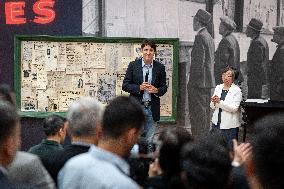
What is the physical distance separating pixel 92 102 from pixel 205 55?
5264 mm

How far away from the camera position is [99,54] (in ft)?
25.9

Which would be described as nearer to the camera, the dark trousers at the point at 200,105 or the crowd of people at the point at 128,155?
the crowd of people at the point at 128,155

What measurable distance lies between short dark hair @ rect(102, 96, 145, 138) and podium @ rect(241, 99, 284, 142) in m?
4.89

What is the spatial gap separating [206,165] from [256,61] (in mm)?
6373

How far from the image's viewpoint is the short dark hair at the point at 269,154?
1.53 m

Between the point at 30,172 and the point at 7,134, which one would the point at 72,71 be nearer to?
the point at 30,172

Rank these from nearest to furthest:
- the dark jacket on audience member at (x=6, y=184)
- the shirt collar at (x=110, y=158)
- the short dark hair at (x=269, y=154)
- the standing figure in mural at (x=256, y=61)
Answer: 1. the short dark hair at (x=269, y=154)
2. the dark jacket on audience member at (x=6, y=184)
3. the shirt collar at (x=110, y=158)
4. the standing figure in mural at (x=256, y=61)

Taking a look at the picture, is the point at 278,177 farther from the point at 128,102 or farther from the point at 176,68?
the point at 176,68

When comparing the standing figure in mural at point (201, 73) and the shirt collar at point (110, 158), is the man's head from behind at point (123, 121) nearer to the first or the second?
the shirt collar at point (110, 158)

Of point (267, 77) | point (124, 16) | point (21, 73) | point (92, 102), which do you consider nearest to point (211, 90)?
point (267, 77)

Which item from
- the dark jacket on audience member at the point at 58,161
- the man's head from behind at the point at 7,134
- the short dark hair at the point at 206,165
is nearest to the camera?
the short dark hair at the point at 206,165

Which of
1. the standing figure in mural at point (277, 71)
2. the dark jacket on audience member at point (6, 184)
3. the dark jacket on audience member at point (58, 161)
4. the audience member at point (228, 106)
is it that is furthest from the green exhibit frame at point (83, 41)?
the dark jacket on audience member at point (6, 184)

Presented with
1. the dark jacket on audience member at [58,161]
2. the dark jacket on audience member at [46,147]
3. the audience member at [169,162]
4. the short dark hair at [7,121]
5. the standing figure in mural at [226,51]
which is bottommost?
the dark jacket on audience member at [46,147]

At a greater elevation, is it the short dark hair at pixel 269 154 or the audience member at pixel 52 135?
the short dark hair at pixel 269 154
